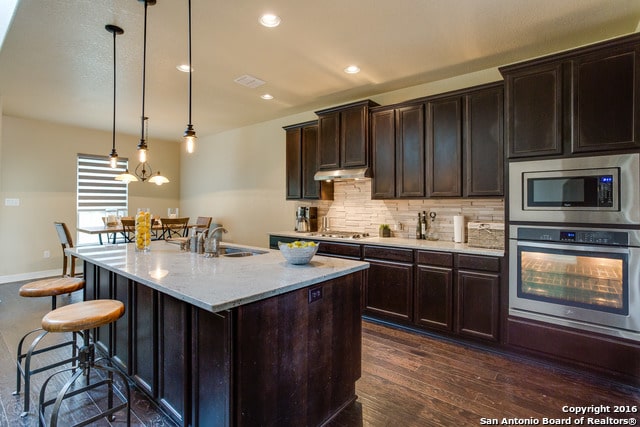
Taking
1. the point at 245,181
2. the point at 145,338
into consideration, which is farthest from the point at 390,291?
the point at 245,181

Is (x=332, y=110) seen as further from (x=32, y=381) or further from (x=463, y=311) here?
(x=32, y=381)

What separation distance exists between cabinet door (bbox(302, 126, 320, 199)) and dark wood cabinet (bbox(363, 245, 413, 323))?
4.34 ft

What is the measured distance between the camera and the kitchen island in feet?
4.84

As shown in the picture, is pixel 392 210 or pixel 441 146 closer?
pixel 441 146

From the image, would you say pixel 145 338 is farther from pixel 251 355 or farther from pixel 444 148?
pixel 444 148

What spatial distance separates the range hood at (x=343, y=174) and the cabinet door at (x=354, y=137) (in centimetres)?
8

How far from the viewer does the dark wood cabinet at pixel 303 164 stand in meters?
4.54

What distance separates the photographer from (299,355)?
5.68 ft

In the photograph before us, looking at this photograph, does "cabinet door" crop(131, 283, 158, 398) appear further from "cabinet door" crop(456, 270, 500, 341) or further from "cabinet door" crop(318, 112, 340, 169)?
"cabinet door" crop(318, 112, 340, 169)

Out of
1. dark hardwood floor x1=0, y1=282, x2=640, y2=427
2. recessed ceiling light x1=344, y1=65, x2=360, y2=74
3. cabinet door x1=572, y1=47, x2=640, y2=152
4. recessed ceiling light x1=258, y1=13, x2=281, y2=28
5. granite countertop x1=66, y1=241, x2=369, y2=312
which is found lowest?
dark hardwood floor x1=0, y1=282, x2=640, y2=427

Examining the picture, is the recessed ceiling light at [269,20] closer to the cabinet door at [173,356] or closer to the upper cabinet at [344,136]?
the upper cabinet at [344,136]

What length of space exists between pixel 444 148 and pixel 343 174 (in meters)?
1.23

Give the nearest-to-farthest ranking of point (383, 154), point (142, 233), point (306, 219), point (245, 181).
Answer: point (142, 233), point (383, 154), point (306, 219), point (245, 181)

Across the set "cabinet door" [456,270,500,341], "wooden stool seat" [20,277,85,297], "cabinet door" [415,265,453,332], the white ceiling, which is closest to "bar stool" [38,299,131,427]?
"wooden stool seat" [20,277,85,297]
